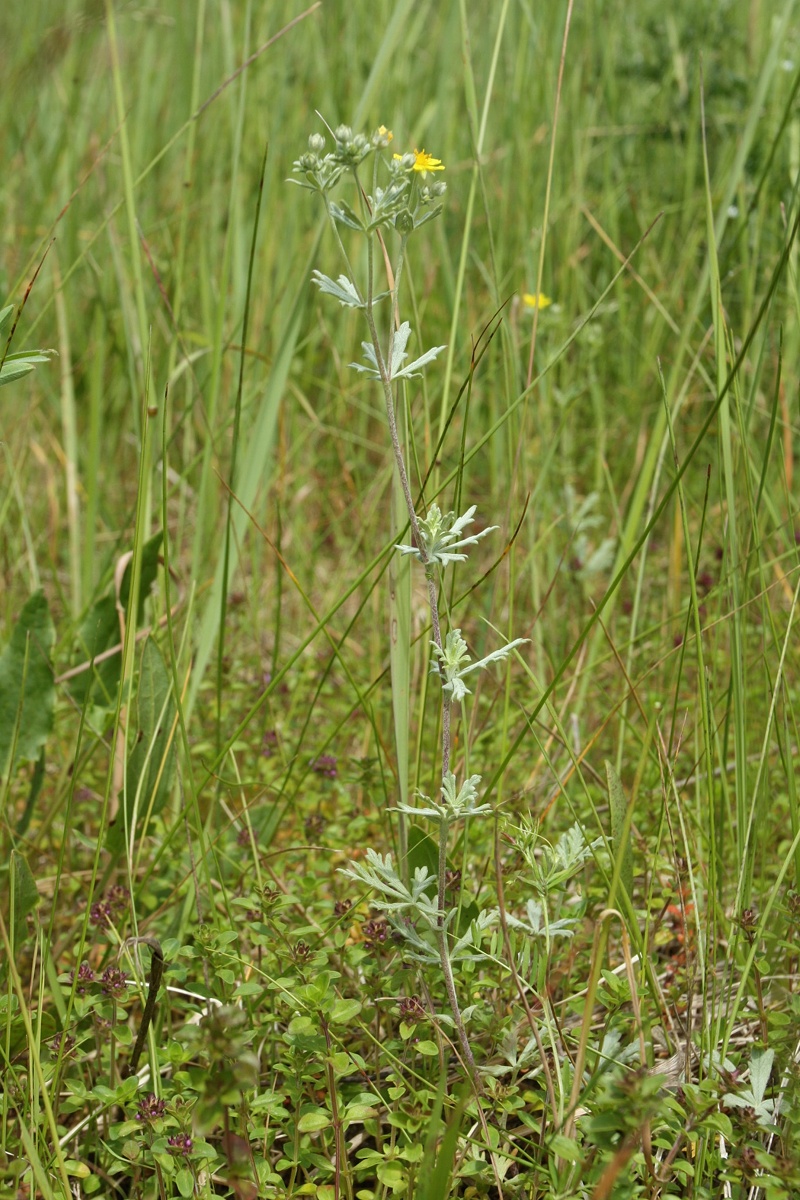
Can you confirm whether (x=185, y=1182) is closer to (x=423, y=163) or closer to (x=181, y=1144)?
(x=181, y=1144)

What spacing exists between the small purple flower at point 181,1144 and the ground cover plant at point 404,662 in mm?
11

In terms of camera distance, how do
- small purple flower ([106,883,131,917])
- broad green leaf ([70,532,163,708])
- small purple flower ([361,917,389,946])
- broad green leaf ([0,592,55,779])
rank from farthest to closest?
1. broad green leaf ([70,532,163,708])
2. broad green leaf ([0,592,55,779])
3. small purple flower ([106,883,131,917])
4. small purple flower ([361,917,389,946])

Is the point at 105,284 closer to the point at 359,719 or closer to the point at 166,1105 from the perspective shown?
the point at 359,719

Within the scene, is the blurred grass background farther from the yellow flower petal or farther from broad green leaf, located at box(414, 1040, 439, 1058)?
broad green leaf, located at box(414, 1040, 439, 1058)

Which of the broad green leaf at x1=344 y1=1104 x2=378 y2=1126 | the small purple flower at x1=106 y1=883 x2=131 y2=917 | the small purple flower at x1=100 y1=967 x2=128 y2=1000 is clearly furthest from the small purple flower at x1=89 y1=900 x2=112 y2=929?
the broad green leaf at x1=344 y1=1104 x2=378 y2=1126

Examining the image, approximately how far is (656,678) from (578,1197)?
1047mm

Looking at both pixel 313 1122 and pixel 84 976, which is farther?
pixel 84 976

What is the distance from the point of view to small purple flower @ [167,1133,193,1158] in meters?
0.90

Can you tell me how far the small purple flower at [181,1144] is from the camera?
897mm

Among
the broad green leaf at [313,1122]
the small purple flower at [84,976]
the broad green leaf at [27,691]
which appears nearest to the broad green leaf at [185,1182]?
the broad green leaf at [313,1122]

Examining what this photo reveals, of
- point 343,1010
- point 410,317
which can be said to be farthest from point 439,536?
point 410,317

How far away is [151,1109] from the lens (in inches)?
37.0

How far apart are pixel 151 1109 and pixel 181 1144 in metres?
0.05

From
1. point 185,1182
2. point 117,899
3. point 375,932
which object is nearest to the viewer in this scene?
point 185,1182
